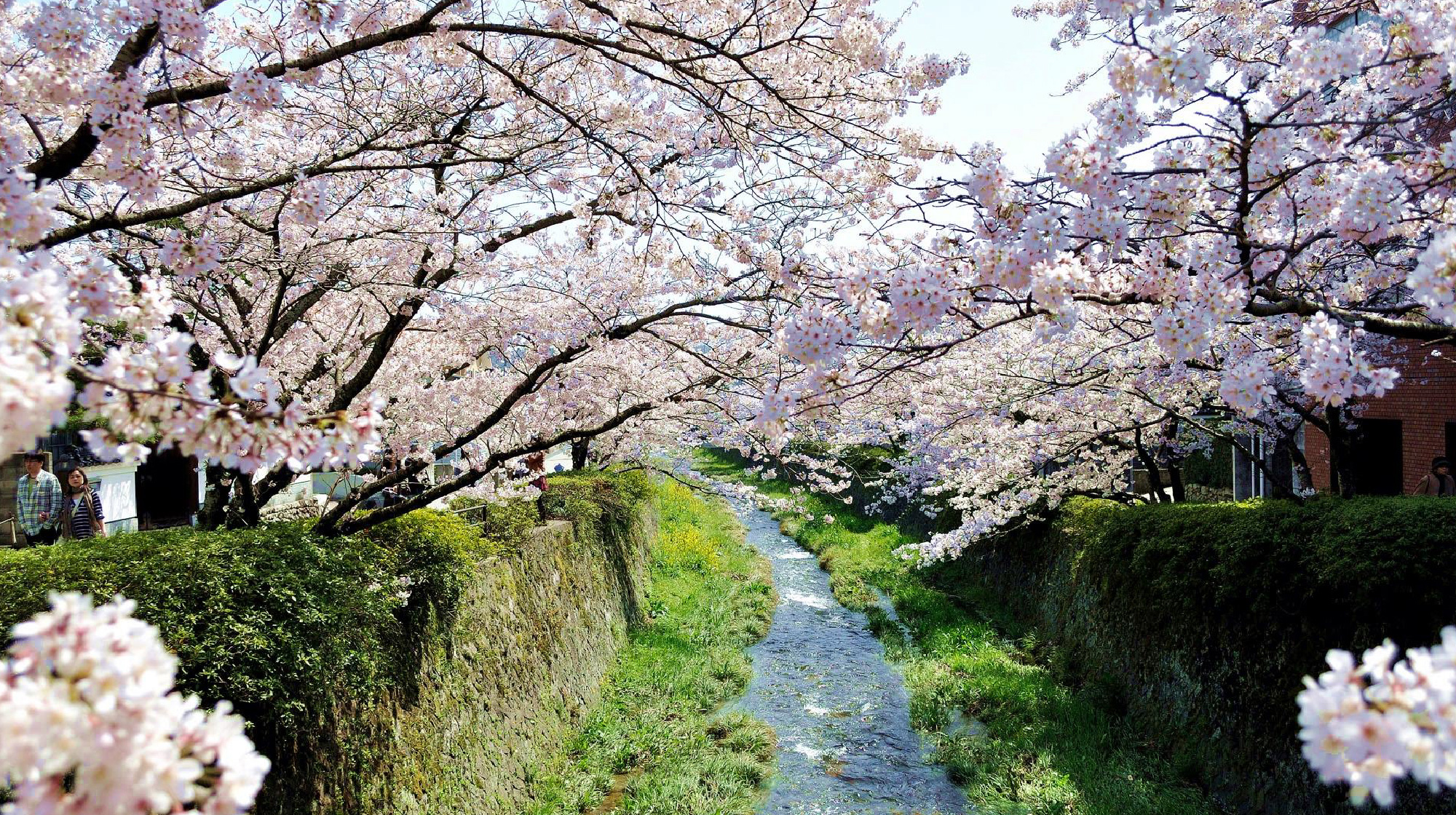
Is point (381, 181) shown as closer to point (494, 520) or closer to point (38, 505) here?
point (494, 520)

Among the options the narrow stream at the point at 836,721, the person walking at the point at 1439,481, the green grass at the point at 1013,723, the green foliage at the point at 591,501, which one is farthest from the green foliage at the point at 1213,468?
the green foliage at the point at 591,501

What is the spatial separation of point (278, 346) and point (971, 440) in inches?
375

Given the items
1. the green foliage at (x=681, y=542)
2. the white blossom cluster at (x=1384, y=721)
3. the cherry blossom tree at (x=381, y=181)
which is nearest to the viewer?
the white blossom cluster at (x=1384, y=721)

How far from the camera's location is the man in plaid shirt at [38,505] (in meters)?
9.30

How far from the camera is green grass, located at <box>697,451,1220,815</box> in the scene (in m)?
7.07

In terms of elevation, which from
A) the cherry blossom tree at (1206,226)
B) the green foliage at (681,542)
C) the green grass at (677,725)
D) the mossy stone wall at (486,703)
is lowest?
the green grass at (677,725)

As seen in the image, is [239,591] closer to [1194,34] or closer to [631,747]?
[631,747]

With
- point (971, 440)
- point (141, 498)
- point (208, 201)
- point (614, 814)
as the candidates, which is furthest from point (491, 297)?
point (141, 498)

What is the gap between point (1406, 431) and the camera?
488 inches

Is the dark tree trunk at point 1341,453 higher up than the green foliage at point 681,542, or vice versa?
the dark tree trunk at point 1341,453

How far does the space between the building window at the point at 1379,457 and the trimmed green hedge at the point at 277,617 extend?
14.3 m

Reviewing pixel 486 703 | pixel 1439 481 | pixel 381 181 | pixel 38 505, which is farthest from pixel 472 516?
pixel 1439 481

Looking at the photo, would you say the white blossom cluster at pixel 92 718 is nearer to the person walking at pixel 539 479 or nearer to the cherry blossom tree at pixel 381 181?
the cherry blossom tree at pixel 381 181

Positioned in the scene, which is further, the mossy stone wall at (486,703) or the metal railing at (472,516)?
the metal railing at (472,516)
